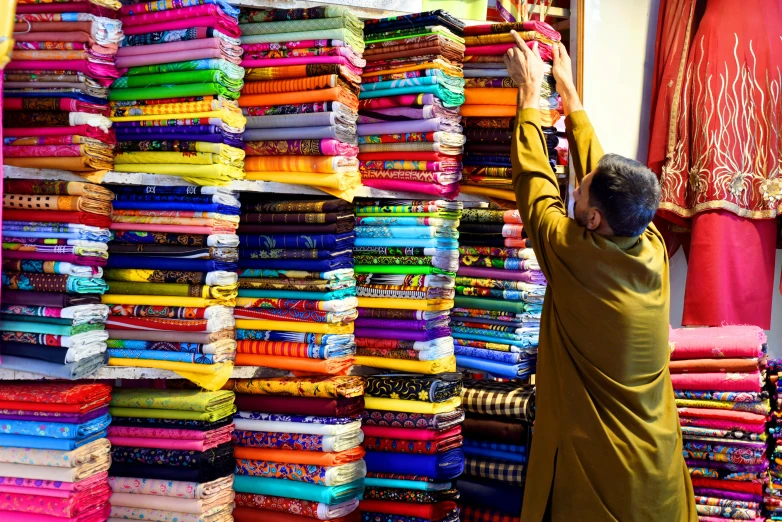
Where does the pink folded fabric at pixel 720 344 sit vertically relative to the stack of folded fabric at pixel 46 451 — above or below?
above

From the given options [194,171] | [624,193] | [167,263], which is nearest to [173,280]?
[167,263]

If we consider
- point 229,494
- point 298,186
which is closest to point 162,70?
point 298,186

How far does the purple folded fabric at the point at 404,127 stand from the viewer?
2994 mm

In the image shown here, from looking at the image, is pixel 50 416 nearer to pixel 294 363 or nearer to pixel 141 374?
pixel 141 374

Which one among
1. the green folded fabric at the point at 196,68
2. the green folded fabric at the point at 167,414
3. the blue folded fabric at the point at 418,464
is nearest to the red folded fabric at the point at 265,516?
the blue folded fabric at the point at 418,464

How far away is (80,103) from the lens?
2.67 metres

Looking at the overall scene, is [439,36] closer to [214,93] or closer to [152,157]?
→ [214,93]

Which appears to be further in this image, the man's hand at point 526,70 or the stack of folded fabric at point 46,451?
the man's hand at point 526,70

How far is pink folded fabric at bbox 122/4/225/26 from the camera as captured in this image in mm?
2707

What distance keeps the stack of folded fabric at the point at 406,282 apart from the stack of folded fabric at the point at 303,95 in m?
0.24

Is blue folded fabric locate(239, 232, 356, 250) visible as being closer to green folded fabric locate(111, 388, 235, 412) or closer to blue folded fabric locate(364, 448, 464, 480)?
green folded fabric locate(111, 388, 235, 412)

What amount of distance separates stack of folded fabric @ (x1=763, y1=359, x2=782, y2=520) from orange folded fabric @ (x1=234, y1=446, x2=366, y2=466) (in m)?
1.61

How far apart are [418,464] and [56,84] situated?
186 cm

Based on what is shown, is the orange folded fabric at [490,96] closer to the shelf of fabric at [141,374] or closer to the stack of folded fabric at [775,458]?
the shelf of fabric at [141,374]
